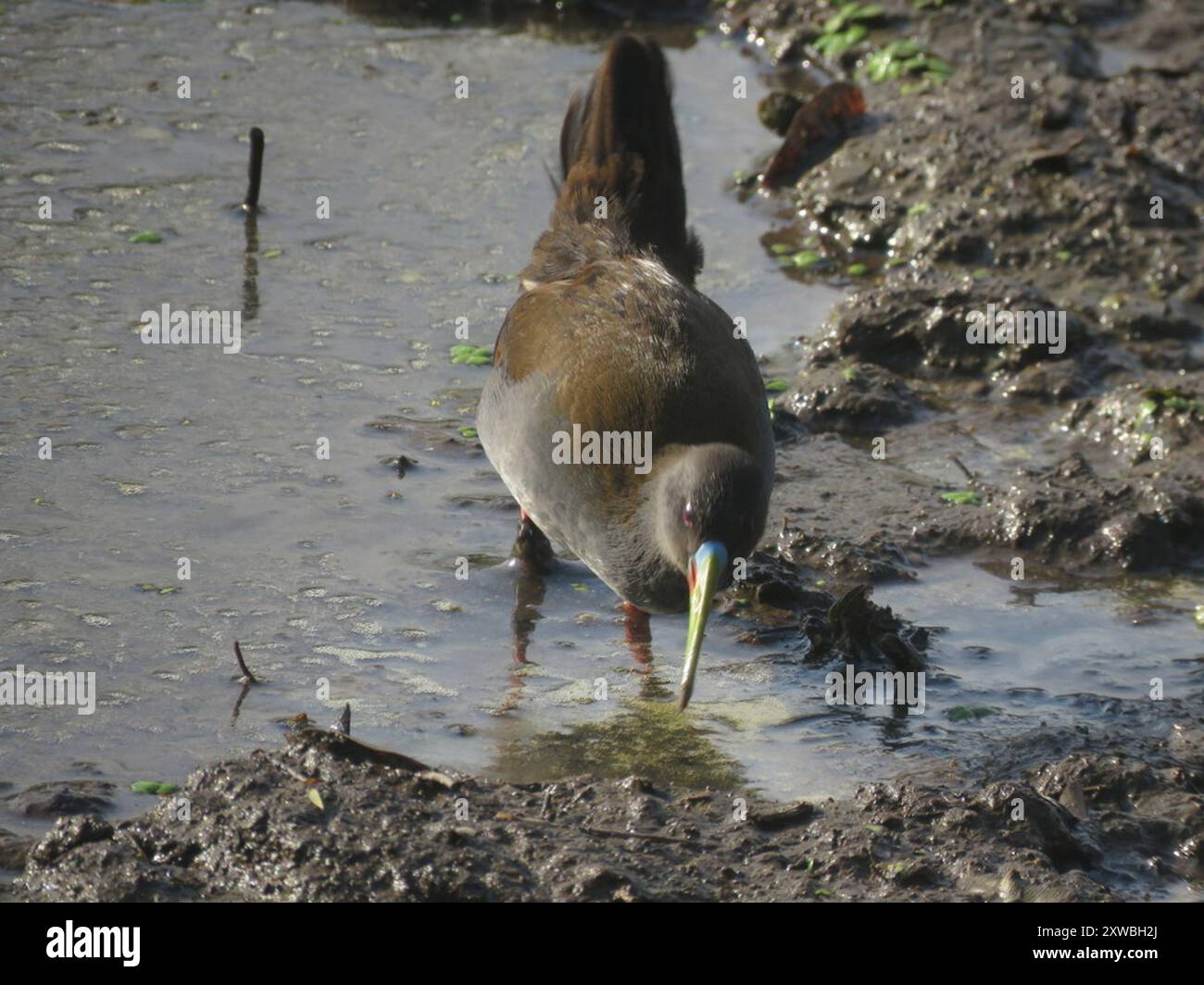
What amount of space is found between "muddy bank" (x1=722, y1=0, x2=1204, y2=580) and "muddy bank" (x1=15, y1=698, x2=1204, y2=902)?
1876mm

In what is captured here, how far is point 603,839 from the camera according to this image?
15.2 ft

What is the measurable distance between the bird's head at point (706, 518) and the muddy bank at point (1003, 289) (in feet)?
5.44

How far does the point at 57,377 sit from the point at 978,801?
181 inches

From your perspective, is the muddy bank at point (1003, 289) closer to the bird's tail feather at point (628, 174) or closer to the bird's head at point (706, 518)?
the bird's tail feather at point (628, 174)

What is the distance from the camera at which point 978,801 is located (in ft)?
16.3

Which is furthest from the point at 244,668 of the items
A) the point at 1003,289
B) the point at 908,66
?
the point at 908,66

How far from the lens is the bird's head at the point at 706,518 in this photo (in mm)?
Result: 5023

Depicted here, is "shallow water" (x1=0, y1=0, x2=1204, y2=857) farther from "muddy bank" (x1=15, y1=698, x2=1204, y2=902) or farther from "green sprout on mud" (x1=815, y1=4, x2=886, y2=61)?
"green sprout on mud" (x1=815, y1=4, x2=886, y2=61)

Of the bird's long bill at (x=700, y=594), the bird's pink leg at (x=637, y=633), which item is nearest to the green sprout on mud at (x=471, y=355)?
the bird's pink leg at (x=637, y=633)

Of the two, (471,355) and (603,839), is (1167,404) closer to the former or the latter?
(471,355)

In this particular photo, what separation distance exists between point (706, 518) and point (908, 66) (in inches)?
296

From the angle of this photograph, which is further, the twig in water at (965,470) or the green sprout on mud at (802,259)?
the green sprout on mud at (802,259)

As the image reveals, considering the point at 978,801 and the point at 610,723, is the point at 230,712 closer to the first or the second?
the point at 610,723

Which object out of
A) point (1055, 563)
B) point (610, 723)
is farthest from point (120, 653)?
point (1055, 563)
